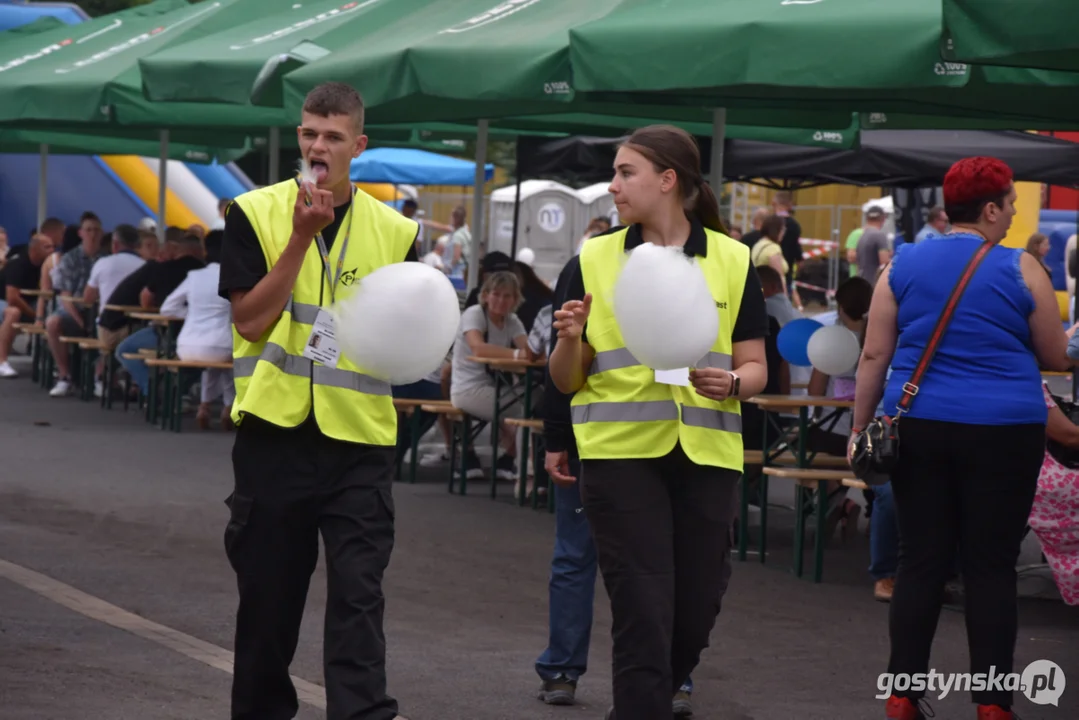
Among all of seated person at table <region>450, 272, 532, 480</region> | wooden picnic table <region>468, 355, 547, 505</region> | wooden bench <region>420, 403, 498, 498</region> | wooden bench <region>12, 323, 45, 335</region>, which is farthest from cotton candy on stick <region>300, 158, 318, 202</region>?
wooden bench <region>12, 323, 45, 335</region>

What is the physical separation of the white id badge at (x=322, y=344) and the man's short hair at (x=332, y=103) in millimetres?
506

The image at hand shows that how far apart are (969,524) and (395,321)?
7.40 ft

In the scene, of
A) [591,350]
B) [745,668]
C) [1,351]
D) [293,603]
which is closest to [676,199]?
[591,350]

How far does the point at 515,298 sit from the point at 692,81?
386 centimetres

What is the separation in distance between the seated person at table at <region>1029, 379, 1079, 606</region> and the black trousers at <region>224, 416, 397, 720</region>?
388 cm

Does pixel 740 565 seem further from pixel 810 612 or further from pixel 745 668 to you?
pixel 745 668

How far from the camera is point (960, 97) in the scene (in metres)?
9.57

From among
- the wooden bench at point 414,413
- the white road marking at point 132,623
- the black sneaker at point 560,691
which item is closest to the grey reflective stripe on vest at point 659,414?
the black sneaker at point 560,691

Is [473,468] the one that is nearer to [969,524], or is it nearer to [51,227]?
[969,524]

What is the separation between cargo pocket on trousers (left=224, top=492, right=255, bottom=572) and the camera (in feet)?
14.8

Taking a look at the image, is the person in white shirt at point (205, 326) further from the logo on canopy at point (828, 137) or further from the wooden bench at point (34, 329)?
the logo on canopy at point (828, 137)

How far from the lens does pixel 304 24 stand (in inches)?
526

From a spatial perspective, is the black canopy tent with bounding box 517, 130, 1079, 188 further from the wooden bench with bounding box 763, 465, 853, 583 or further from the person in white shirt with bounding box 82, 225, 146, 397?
the wooden bench with bounding box 763, 465, 853, 583

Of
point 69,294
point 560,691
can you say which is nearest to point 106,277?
point 69,294
